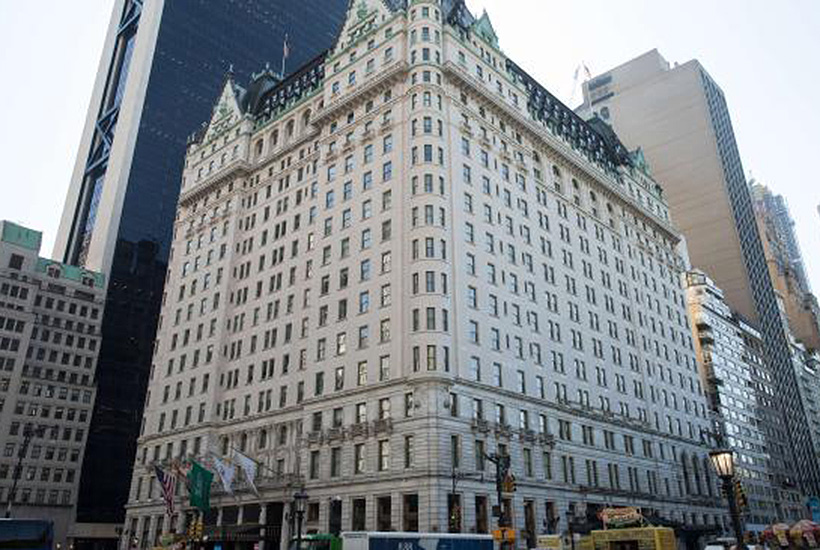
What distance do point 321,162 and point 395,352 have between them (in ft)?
95.9

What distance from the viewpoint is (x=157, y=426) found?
8738cm

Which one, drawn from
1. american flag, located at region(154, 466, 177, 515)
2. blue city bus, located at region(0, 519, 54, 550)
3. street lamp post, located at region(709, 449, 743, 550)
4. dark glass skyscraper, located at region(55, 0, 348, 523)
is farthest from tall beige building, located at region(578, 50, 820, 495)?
blue city bus, located at region(0, 519, 54, 550)

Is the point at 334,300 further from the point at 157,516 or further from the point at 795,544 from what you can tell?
the point at 795,544

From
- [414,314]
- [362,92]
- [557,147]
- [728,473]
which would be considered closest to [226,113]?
[362,92]

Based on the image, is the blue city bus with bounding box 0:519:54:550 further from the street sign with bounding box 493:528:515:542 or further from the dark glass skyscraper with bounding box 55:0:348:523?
the dark glass skyscraper with bounding box 55:0:348:523

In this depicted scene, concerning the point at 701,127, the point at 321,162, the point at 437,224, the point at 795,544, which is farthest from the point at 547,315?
the point at 701,127

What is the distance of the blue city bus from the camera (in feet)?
95.6

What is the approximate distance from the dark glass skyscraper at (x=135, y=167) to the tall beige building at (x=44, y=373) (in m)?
3.09

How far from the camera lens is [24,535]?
29578mm

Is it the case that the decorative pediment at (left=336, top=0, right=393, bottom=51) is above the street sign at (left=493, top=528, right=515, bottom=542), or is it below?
above

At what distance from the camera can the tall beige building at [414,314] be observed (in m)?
61.4

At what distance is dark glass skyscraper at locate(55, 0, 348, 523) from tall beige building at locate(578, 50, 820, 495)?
93.3 m

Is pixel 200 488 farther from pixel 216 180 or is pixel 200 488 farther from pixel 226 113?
pixel 226 113

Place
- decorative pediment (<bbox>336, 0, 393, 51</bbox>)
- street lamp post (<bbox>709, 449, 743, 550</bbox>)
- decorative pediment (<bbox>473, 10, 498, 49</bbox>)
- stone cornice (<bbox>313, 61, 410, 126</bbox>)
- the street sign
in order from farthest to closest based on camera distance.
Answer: decorative pediment (<bbox>473, 10, 498, 49</bbox>) → decorative pediment (<bbox>336, 0, 393, 51</bbox>) → stone cornice (<bbox>313, 61, 410, 126</bbox>) → the street sign → street lamp post (<bbox>709, 449, 743, 550</bbox>)
